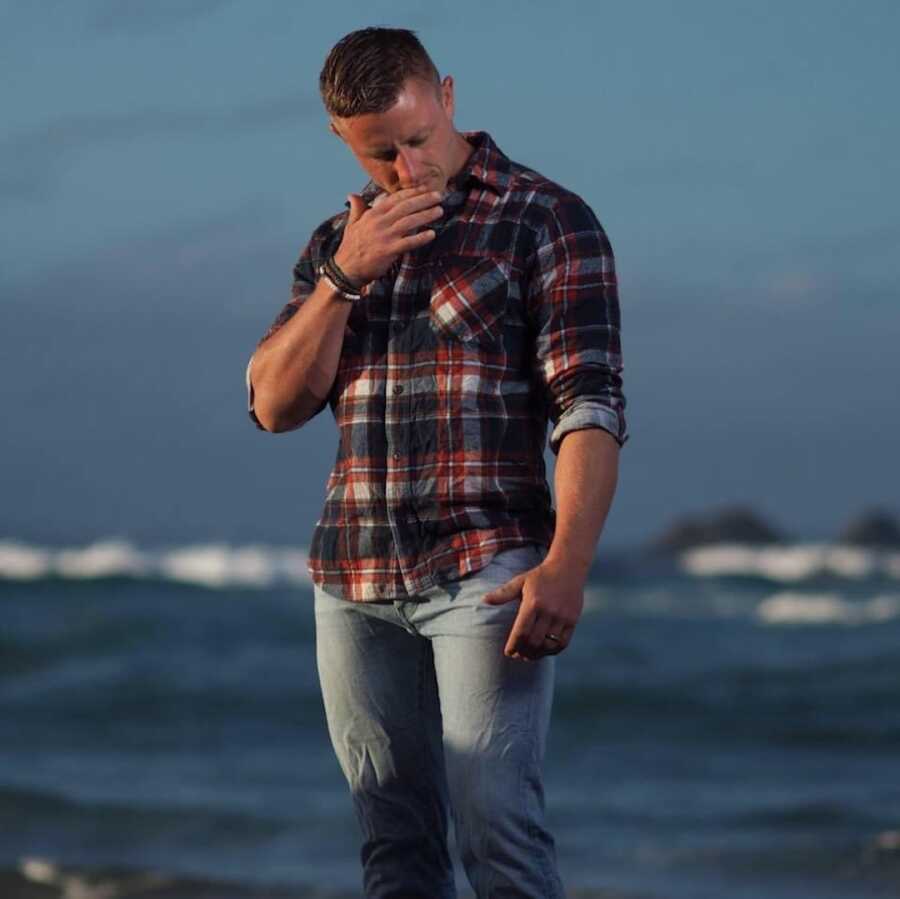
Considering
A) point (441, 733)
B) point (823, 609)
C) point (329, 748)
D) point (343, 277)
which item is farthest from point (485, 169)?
point (823, 609)

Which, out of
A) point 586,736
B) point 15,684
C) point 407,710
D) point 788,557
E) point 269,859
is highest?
point 788,557

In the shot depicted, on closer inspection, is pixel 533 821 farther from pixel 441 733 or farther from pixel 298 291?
pixel 298 291

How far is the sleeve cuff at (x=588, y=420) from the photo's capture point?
100.0 inches

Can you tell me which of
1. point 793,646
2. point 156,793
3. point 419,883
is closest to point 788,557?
point 793,646

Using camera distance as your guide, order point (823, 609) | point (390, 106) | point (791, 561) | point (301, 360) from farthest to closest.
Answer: point (791, 561), point (823, 609), point (301, 360), point (390, 106)

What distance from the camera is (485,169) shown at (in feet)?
8.93

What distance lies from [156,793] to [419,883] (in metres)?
6.13

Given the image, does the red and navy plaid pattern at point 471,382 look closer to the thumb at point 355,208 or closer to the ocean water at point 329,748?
the thumb at point 355,208

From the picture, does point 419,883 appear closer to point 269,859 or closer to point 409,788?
point 409,788

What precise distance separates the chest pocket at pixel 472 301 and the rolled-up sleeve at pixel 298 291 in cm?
30

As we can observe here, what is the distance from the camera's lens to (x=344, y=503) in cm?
272

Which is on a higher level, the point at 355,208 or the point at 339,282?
the point at 355,208

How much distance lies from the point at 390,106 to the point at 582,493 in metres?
0.67

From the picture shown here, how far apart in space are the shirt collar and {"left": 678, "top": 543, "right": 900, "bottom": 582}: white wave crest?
926 inches
